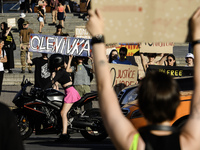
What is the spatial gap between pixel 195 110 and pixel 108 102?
43 cm

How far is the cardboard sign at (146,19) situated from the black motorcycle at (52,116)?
23.4 ft

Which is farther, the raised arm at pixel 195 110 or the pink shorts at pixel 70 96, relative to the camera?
the pink shorts at pixel 70 96

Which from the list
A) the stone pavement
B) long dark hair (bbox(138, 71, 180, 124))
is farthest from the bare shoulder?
the stone pavement

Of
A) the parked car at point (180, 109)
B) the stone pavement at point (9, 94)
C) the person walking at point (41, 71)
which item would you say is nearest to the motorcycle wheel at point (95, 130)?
the parked car at point (180, 109)

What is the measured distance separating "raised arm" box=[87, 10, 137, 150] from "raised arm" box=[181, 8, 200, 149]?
0.81 ft

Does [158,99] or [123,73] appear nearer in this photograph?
[158,99]

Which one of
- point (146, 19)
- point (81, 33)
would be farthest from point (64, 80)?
point (146, 19)

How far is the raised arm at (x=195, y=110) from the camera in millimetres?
2566

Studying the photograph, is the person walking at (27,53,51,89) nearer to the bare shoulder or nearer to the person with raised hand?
the person with raised hand

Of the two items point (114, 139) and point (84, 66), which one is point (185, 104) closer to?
point (84, 66)

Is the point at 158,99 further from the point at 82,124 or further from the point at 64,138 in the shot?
the point at 64,138

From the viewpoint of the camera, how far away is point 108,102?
2.67 m

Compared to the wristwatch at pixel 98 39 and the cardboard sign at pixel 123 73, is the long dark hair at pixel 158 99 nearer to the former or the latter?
the wristwatch at pixel 98 39

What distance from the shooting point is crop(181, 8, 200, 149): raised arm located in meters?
2.57
